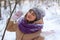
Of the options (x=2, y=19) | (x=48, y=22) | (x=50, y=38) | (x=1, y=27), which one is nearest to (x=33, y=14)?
(x=50, y=38)

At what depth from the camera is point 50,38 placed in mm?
1343

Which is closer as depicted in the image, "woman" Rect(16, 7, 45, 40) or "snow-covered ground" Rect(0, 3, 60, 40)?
"woman" Rect(16, 7, 45, 40)

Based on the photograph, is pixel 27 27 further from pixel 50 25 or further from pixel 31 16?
pixel 50 25

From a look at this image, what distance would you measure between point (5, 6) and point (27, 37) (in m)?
1.37

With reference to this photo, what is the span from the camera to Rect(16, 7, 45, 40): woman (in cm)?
80

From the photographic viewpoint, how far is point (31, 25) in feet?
2.62

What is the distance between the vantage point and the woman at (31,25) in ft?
2.63

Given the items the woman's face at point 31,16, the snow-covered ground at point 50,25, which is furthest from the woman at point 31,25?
the snow-covered ground at point 50,25

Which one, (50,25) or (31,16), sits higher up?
(31,16)

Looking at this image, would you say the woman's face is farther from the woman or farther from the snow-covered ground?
the snow-covered ground

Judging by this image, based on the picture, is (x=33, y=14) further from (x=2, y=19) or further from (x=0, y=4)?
(x=0, y=4)

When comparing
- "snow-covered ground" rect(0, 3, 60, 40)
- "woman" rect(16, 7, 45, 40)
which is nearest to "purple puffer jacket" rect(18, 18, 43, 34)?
"woman" rect(16, 7, 45, 40)

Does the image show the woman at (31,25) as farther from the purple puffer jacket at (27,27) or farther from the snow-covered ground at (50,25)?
the snow-covered ground at (50,25)

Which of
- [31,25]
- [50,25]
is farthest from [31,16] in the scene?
[50,25]
